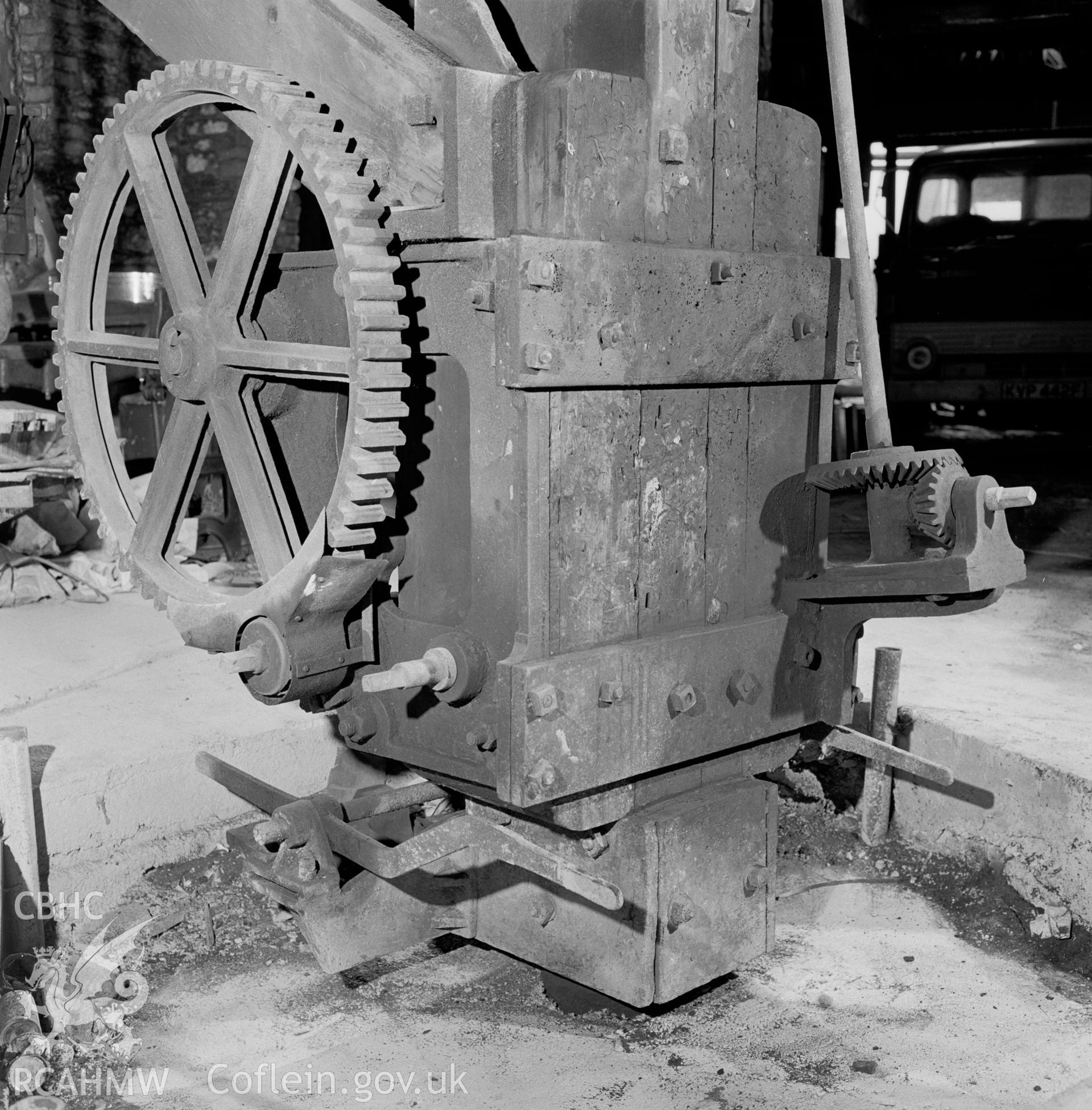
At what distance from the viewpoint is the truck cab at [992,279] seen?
8.91 m

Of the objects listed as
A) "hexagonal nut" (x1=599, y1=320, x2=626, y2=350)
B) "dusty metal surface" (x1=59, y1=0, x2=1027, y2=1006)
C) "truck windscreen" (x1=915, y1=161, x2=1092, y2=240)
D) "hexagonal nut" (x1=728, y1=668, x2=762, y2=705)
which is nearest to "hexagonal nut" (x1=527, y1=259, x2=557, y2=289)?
"dusty metal surface" (x1=59, y1=0, x2=1027, y2=1006)

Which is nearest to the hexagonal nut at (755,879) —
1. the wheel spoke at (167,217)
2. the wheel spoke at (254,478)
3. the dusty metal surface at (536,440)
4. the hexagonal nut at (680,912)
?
the dusty metal surface at (536,440)

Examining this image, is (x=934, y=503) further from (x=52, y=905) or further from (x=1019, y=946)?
(x=52, y=905)

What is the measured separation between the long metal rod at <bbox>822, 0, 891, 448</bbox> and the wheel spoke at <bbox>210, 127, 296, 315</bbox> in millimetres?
905

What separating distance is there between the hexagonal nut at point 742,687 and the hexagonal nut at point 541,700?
42cm

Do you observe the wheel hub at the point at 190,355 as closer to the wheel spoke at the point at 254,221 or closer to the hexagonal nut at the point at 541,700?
the wheel spoke at the point at 254,221

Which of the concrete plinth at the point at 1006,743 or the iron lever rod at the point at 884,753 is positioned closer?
the iron lever rod at the point at 884,753

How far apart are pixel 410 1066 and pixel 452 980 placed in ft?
1.21

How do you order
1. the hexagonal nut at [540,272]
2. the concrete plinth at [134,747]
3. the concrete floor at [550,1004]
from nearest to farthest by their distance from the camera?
the hexagonal nut at [540,272] < the concrete floor at [550,1004] < the concrete plinth at [134,747]

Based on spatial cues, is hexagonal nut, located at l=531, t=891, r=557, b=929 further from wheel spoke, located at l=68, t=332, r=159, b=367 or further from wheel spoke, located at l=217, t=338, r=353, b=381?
wheel spoke, located at l=68, t=332, r=159, b=367

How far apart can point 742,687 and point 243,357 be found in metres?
1.02

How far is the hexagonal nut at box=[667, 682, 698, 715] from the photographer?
237 centimetres

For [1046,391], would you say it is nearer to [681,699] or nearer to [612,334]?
[681,699]

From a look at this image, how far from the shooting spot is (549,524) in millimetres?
2188
